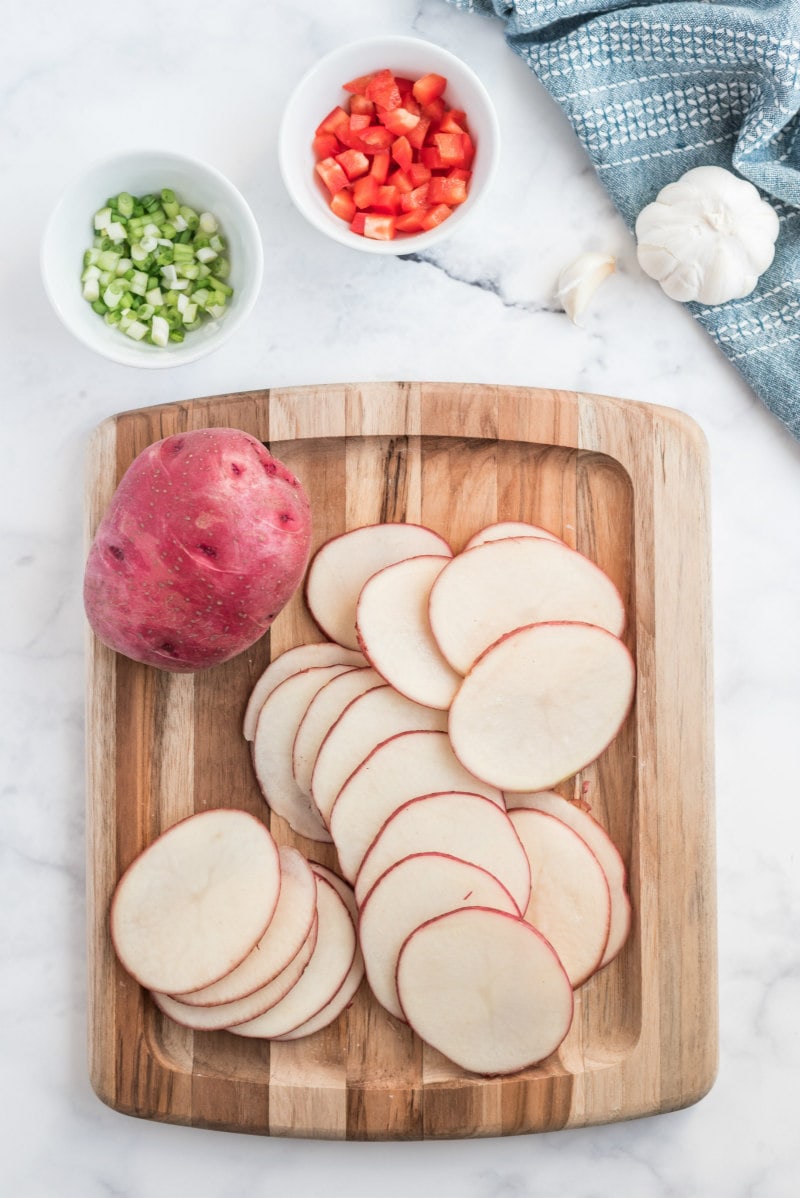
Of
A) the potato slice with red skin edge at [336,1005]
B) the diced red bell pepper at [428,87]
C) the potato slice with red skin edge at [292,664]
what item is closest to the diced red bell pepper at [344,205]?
the diced red bell pepper at [428,87]

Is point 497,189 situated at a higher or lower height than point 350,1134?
higher

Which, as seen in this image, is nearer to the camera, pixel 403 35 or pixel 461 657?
pixel 461 657

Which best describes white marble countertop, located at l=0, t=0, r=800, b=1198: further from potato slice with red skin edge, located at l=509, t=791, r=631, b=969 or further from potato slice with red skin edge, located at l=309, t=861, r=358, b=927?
potato slice with red skin edge, located at l=309, t=861, r=358, b=927

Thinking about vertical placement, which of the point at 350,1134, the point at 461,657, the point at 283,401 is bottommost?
the point at 350,1134

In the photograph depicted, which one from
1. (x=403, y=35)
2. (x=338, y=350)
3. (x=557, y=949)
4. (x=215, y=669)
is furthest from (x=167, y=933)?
(x=403, y=35)

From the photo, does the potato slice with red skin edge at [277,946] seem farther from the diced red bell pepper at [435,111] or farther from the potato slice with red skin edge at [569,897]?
the diced red bell pepper at [435,111]

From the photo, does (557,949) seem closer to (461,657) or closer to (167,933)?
(461,657)

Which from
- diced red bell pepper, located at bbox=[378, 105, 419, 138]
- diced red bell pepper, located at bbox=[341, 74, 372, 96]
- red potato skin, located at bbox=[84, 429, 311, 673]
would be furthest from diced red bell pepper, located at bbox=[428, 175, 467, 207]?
red potato skin, located at bbox=[84, 429, 311, 673]

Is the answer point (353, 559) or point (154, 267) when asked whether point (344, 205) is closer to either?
point (154, 267)
